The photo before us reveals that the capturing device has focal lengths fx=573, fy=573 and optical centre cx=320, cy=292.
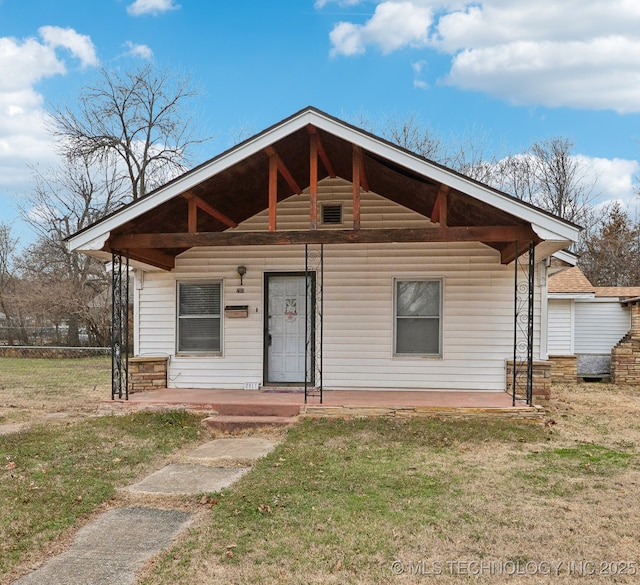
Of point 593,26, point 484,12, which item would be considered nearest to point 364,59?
point 484,12

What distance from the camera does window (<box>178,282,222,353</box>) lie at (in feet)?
31.1

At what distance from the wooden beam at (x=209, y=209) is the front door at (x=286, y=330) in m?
1.11

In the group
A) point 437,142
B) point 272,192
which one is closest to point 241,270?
point 272,192

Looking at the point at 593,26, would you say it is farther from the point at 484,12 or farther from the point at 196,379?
the point at 196,379

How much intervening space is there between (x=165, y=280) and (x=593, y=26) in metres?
13.3

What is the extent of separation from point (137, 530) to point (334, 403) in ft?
13.2

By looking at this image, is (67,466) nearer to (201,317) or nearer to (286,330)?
(201,317)

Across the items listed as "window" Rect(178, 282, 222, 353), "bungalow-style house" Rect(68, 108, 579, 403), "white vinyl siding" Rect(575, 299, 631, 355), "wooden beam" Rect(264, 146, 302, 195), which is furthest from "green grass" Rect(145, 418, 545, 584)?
"white vinyl siding" Rect(575, 299, 631, 355)

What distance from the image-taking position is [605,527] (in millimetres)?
3955

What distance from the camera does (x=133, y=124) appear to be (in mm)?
24891

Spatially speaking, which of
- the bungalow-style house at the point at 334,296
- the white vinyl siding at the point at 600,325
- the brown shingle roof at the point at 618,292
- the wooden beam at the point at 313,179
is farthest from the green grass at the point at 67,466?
the brown shingle roof at the point at 618,292

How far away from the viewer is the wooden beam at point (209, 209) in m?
7.64

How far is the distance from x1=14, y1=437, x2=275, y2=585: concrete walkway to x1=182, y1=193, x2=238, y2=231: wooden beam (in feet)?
11.0

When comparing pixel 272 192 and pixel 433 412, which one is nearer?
pixel 272 192
